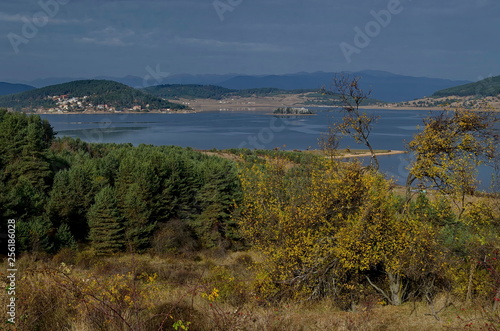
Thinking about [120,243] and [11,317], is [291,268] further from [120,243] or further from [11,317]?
[120,243]

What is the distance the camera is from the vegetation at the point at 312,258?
21.3 feet

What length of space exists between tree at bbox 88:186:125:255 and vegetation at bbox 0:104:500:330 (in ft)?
0.32

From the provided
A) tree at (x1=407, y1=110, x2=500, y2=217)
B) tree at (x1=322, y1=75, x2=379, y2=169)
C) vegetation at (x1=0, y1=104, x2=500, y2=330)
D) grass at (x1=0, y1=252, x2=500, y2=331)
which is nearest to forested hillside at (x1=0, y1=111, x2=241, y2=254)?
vegetation at (x1=0, y1=104, x2=500, y2=330)

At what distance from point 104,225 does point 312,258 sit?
19.2 m

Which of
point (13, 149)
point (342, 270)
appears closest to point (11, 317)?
point (342, 270)

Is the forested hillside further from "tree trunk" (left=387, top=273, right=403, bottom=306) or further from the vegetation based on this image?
"tree trunk" (left=387, top=273, right=403, bottom=306)

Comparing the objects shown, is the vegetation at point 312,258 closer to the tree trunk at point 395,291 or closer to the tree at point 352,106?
the tree trunk at point 395,291

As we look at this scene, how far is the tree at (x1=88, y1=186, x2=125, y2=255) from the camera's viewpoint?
26719 mm

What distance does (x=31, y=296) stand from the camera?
645 cm

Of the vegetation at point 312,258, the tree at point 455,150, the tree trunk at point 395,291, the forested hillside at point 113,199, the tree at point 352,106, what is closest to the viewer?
the vegetation at point 312,258

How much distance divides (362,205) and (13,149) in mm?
32085

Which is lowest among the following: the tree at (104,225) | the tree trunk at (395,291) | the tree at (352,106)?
the tree at (104,225)

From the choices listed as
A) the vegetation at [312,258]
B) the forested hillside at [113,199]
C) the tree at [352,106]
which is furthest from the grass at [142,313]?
the forested hillside at [113,199]

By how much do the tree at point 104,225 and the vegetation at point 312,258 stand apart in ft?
0.32
